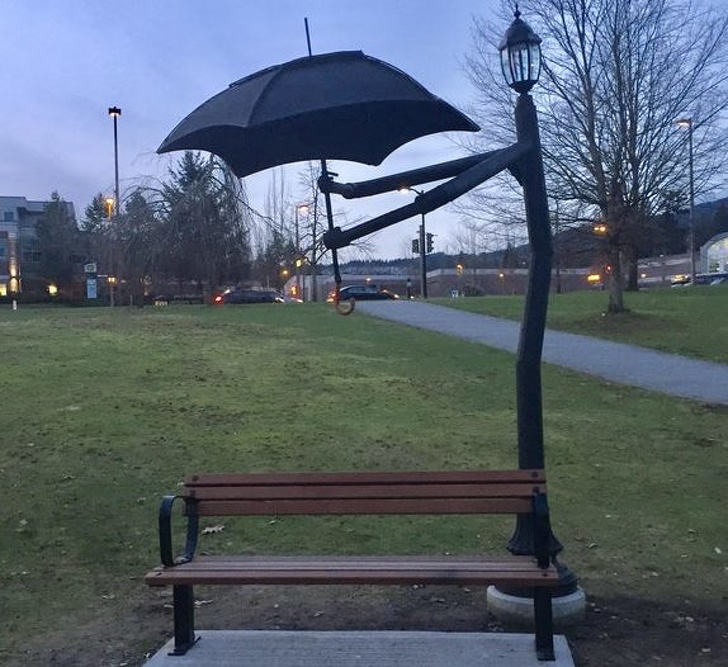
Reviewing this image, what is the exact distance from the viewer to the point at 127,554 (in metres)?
6.38

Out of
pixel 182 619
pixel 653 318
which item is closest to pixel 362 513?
pixel 182 619

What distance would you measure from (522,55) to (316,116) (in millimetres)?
1248

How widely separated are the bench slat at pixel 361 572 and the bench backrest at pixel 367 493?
260 millimetres

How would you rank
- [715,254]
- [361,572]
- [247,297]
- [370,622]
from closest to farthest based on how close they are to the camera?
1. [361,572]
2. [370,622]
3. [247,297]
4. [715,254]

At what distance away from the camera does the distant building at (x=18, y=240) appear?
8744cm

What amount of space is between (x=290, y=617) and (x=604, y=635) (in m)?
1.74

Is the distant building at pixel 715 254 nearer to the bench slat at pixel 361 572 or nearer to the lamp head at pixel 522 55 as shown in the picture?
the lamp head at pixel 522 55

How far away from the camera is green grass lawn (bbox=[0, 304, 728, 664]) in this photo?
609cm

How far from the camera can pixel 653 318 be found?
24234 millimetres

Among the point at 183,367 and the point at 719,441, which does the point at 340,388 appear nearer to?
the point at 183,367

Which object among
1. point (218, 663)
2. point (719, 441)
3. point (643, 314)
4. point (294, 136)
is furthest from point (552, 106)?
point (218, 663)

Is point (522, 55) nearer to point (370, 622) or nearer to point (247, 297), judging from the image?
point (370, 622)

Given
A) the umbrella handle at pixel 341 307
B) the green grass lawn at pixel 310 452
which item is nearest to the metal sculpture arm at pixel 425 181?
the umbrella handle at pixel 341 307

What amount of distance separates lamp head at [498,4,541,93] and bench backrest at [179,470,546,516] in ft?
7.51
